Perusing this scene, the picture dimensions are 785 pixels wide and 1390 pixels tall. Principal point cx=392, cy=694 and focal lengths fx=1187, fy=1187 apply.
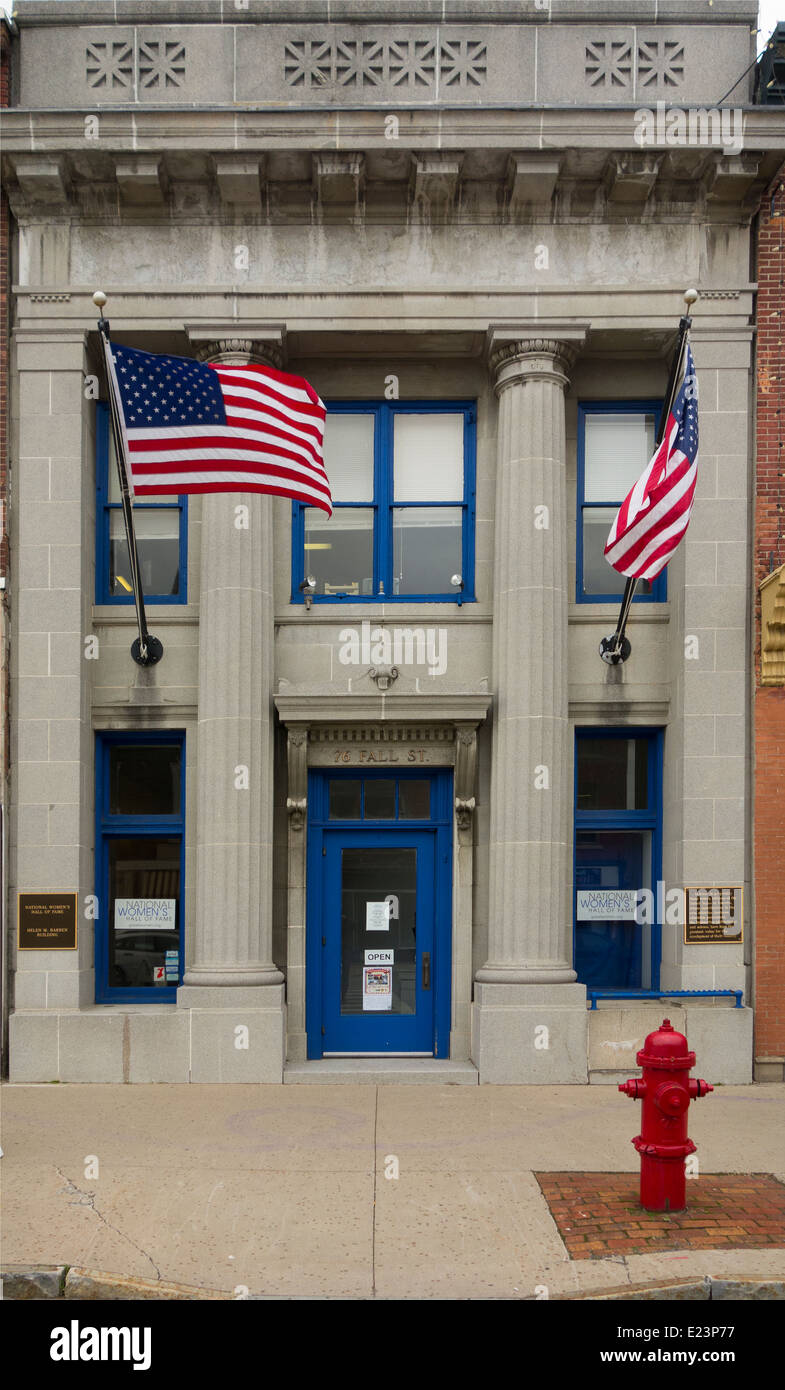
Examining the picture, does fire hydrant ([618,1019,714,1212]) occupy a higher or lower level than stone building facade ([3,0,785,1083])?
lower

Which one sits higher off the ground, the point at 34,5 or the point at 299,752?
the point at 34,5

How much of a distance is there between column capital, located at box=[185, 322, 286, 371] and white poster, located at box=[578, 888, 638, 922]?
6.62m

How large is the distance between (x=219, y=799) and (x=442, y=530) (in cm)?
378

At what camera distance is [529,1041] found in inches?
465

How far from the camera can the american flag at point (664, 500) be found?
10594 mm

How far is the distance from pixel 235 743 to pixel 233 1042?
9.75ft

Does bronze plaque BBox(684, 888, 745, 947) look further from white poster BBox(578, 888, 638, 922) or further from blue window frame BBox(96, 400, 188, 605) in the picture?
blue window frame BBox(96, 400, 188, 605)

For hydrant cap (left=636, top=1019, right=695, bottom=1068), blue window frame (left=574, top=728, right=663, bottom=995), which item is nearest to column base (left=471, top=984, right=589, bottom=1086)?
blue window frame (left=574, top=728, right=663, bottom=995)

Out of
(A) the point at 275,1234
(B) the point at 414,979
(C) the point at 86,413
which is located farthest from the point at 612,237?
(A) the point at 275,1234

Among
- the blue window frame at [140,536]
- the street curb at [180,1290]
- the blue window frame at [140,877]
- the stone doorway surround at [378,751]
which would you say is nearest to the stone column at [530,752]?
the stone doorway surround at [378,751]

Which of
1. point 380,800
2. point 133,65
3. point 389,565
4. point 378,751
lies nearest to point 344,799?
point 380,800

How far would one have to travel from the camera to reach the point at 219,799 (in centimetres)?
1210

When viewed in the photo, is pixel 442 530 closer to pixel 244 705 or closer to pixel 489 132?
pixel 244 705

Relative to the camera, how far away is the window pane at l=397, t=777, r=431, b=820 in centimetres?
1281
